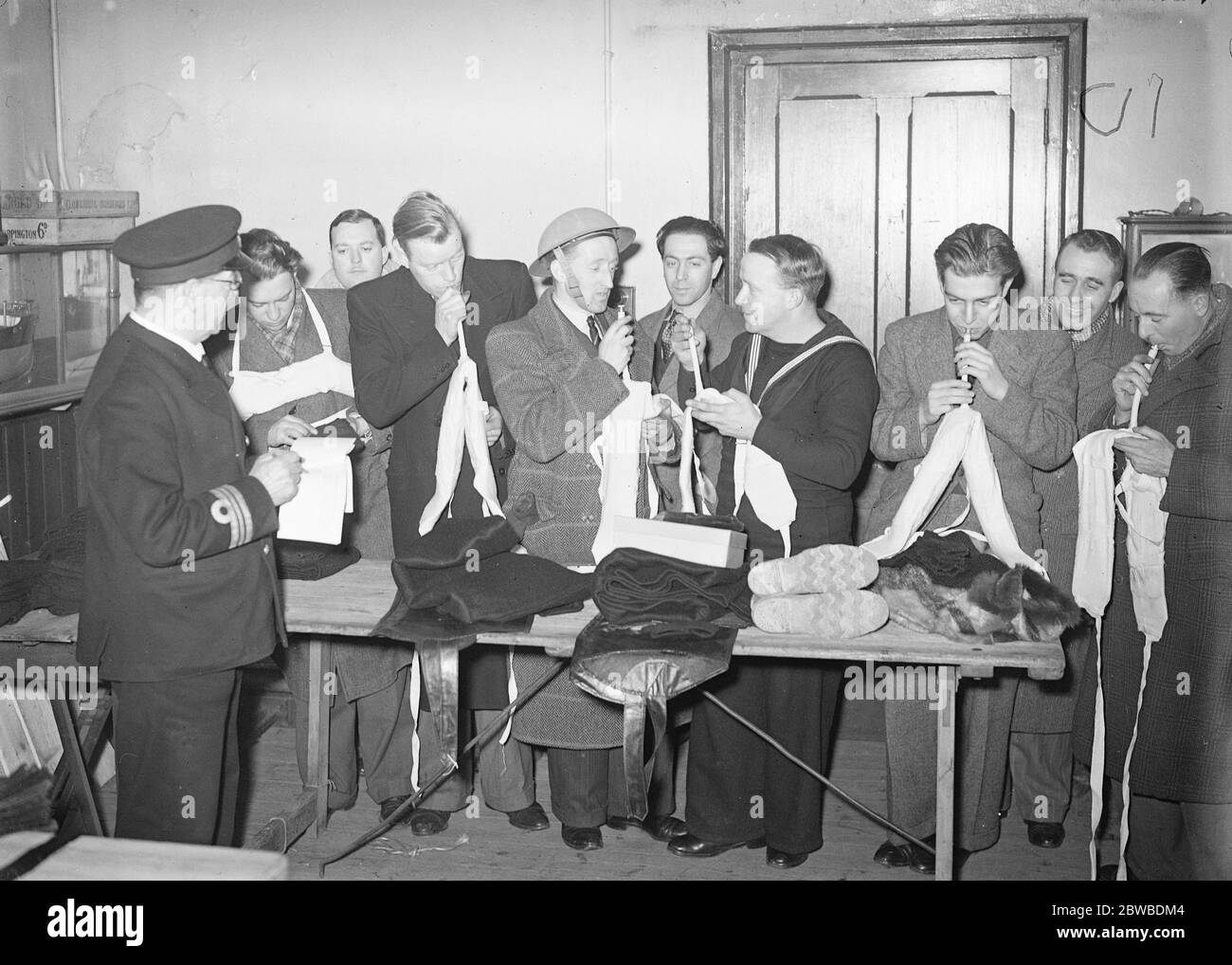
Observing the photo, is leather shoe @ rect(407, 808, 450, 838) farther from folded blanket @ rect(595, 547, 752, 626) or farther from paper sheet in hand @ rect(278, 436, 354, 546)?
folded blanket @ rect(595, 547, 752, 626)

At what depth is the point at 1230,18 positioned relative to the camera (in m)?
4.50

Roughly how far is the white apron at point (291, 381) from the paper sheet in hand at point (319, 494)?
0.57m

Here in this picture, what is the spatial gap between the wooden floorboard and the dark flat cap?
5.99ft

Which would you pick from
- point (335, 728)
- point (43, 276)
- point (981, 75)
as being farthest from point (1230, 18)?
point (43, 276)

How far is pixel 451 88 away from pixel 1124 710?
133 inches

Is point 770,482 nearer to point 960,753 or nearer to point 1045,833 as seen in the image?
point 960,753

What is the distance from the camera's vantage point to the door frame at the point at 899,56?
4609 mm

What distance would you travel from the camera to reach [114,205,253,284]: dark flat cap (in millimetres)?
2715

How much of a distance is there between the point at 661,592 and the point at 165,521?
1141 mm

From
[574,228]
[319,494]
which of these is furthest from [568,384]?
[319,494]

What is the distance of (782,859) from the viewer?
3.63 m

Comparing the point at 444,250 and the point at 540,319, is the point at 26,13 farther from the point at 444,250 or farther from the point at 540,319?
the point at 540,319

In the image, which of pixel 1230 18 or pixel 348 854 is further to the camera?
pixel 1230 18

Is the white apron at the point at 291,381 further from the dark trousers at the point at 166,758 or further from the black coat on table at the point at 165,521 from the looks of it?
the dark trousers at the point at 166,758
